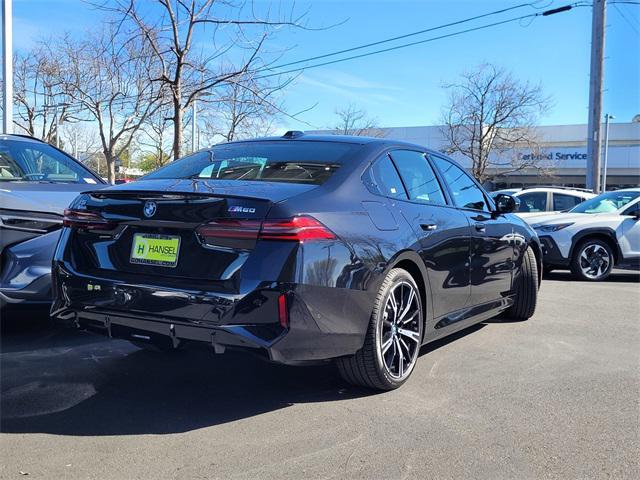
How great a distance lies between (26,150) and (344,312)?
13.7 ft

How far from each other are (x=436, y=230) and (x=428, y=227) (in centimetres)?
13

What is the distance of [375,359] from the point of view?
12.4 ft

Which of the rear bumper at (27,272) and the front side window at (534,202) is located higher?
the front side window at (534,202)

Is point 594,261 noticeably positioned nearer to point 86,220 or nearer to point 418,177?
point 418,177

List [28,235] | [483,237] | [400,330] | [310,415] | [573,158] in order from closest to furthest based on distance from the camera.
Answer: [310,415], [400,330], [28,235], [483,237], [573,158]

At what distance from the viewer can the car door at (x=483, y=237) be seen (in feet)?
16.8

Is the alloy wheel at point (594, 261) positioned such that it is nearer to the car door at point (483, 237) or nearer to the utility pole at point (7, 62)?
the car door at point (483, 237)

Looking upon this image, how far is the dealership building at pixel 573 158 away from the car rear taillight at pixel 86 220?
40.5 meters

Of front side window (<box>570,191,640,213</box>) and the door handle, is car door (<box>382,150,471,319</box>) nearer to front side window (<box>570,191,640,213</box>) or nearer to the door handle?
the door handle

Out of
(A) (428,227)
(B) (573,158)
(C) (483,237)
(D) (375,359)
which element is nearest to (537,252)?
(C) (483,237)

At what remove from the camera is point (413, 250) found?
161 inches

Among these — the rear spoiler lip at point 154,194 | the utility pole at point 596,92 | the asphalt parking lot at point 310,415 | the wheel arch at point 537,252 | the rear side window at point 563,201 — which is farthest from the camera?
the utility pole at point 596,92

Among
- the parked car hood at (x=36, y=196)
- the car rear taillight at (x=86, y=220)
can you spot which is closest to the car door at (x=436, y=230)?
the car rear taillight at (x=86, y=220)

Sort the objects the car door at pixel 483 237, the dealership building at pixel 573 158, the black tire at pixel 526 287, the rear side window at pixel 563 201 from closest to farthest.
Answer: the car door at pixel 483 237 < the black tire at pixel 526 287 < the rear side window at pixel 563 201 < the dealership building at pixel 573 158
